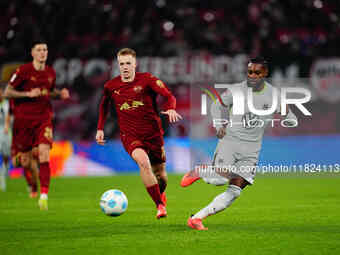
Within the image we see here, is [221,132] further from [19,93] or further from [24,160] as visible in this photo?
[24,160]

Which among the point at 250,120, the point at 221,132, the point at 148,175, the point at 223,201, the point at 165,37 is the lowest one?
the point at 223,201

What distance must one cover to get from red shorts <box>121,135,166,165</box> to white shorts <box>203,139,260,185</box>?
106 centimetres


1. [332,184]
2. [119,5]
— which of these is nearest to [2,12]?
[119,5]

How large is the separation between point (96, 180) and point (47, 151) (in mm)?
6558

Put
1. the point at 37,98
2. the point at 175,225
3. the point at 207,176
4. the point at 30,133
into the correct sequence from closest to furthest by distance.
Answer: the point at 207,176 → the point at 175,225 → the point at 37,98 → the point at 30,133

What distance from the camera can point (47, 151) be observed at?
992 centimetres

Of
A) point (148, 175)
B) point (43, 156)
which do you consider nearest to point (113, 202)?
point (148, 175)

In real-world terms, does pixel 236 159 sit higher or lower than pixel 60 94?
lower

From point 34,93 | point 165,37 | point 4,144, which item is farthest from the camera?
point 165,37

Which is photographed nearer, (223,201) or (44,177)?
(223,201)

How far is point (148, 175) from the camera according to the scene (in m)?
7.75

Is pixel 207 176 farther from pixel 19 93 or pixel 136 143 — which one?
pixel 19 93

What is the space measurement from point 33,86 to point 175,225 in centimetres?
354

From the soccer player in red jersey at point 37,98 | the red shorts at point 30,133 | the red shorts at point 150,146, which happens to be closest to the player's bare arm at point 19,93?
the soccer player in red jersey at point 37,98
